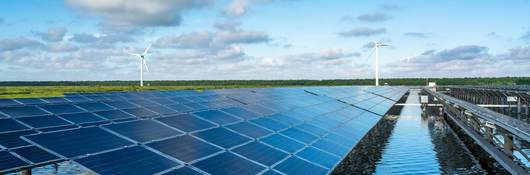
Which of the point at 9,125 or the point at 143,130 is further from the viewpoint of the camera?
the point at 143,130

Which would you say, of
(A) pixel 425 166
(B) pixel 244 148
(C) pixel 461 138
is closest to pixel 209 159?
(B) pixel 244 148

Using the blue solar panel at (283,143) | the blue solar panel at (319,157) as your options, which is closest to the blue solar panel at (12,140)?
the blue solar panel at (283,143)

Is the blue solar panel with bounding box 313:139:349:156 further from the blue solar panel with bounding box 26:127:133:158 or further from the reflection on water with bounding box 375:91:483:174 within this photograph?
the blue solar panel with bounding box 26:127:133:158

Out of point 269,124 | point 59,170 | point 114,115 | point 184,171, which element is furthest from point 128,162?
point 59,170

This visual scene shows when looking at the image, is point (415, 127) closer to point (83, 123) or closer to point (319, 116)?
point (319, 116)

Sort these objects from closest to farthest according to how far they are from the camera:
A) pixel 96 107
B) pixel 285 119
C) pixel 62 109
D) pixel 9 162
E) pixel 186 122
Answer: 1. pixel 9 162
2. pixel 186 122
3. pixel 62 109
4. pixel 96 107
5. pixel 285 119

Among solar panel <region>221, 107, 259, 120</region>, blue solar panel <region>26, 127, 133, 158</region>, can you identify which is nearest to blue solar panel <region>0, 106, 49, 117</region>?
blue solar panel <region>26, 127, 133, 158</region>

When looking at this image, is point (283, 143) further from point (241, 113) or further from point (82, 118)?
point (82, 118)
